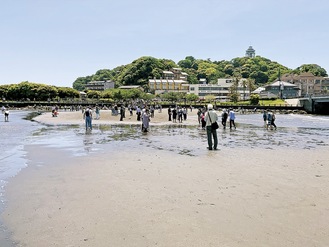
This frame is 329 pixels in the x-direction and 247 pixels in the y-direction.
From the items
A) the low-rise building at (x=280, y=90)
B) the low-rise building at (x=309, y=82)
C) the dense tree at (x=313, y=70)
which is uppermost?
the dense tree at (x=313, y=70)

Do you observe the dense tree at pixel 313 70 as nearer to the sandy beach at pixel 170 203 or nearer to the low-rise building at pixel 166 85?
the low-rise building at pixel 166 85

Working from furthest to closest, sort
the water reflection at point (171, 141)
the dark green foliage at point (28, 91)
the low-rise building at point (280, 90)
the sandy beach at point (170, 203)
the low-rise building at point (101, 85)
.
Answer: the low-rise building at point (101, 85)
the low-rise building at point (280, 90)
the dark green foliage at point (28, 91)
the water reflection at point (171, 141)
the sandy beach at point (170, 203)

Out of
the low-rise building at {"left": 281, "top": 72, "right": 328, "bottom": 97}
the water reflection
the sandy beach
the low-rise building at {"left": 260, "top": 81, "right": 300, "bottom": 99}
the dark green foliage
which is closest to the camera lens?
the sandy beach

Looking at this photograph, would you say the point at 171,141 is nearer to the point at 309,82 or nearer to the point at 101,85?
the point at 309,82

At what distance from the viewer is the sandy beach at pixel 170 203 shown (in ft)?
15.5

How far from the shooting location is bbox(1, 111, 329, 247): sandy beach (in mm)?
4719

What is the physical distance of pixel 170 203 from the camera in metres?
6.34

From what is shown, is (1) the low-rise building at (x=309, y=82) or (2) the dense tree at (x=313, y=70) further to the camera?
(2) the dense tree at (x=313, y=70)

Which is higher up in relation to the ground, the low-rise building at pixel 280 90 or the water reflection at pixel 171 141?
the low-rise building at pixel 280 90

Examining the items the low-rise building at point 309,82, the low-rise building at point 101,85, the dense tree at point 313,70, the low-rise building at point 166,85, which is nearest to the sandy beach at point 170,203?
the low-rise building at point 166,85

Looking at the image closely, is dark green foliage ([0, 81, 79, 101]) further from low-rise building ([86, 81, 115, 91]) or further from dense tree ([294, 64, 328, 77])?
dense tree ([294, 64, 328, 77])

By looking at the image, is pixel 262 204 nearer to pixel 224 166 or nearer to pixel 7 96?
pixel 224 166

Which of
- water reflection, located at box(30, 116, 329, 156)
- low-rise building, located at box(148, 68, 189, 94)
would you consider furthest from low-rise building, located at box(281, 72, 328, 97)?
water reflection, located at box(30, 116, 329, 156)

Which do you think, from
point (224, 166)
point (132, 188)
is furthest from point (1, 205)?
point (224, 166)
